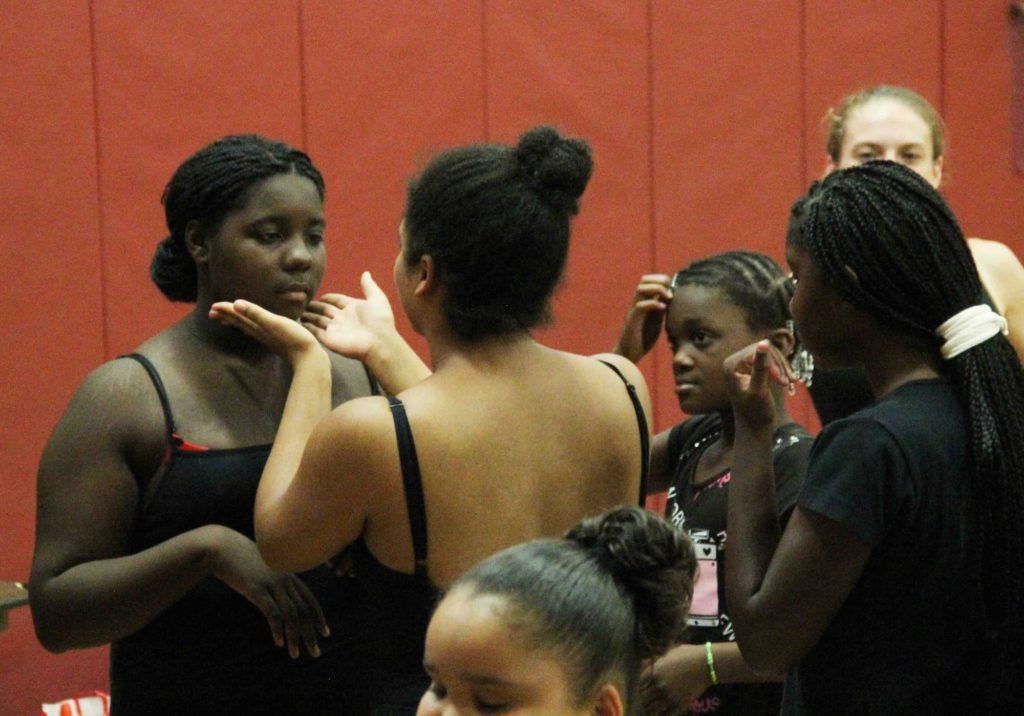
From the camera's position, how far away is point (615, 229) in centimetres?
338

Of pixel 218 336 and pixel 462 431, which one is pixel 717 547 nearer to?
pixel 462 431

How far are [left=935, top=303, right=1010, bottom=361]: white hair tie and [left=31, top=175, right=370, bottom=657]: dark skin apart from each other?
843mm

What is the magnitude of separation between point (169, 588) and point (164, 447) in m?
0.18

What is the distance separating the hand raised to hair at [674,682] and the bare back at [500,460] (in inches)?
14.2

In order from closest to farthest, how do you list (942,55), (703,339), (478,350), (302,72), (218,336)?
(478,350), (218,336), (703,339), (302,72), (942,55)

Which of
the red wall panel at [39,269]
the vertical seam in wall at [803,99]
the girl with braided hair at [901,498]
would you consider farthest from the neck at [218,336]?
the vertical seam in wall at [803,99]

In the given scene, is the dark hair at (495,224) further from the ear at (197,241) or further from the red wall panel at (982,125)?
the red wall panel at (982,125)

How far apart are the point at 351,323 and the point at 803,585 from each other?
2.36 ft

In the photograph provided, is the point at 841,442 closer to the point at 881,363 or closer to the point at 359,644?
the point at 881,363

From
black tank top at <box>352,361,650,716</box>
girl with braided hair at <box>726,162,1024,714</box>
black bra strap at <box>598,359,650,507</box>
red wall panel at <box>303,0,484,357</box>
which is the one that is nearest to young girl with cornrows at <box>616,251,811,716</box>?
black bra strap at <box>598,359,650,507</box>

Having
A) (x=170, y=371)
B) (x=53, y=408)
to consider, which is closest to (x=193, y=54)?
(x=53, y=408)

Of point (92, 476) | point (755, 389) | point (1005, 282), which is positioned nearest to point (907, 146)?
point (1005, 282)

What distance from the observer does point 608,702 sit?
1.51 metres

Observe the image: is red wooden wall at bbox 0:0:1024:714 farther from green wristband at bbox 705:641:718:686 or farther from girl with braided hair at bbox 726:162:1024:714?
girl with braided hair at bbox 726:162:1024:714
